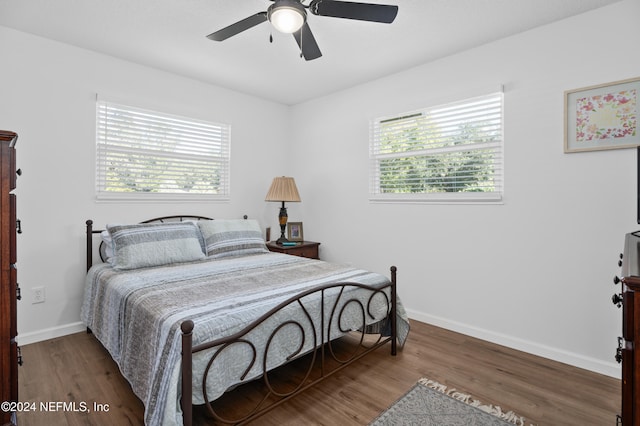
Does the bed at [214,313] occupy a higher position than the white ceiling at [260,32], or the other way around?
the white ceiling at [260,32]

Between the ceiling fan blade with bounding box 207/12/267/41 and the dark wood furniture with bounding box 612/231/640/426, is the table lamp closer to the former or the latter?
the ceiling fan blade with bounding box 207/12/267/41

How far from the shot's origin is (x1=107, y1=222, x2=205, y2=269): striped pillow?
2697 mm

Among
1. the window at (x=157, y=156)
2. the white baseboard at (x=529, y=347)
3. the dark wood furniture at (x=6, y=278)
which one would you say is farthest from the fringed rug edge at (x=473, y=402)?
the window at (x=157, y=156)

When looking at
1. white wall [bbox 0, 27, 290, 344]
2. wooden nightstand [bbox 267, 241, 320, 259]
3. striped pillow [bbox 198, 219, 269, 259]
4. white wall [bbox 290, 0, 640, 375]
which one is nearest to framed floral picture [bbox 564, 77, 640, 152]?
white wall [bbox 290, 0, 640, 375]

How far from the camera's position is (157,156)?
11.4 ft

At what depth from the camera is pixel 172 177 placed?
360cm

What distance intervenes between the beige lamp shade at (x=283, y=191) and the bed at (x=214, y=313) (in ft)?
2.38

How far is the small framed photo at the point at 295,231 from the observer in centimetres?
430

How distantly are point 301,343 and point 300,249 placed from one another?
2013 millimetres

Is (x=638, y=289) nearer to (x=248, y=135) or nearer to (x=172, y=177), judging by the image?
(x=172, y=177)

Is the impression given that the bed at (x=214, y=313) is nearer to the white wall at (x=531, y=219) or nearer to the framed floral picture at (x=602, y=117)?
the white wall at (x=531, y=219)

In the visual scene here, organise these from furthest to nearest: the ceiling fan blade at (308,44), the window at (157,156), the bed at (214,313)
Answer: the window at (157,156), the ceiling fan blade at (308,44), the bed at (214,313)

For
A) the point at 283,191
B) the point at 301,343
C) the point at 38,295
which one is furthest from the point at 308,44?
the point at 38,295

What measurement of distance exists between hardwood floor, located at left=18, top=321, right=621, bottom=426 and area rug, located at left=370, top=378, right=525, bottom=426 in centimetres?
6
